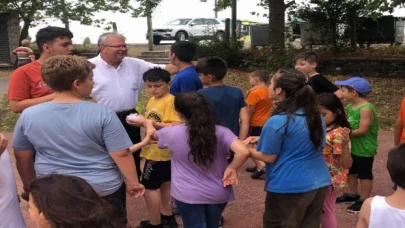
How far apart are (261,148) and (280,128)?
21 centimetres

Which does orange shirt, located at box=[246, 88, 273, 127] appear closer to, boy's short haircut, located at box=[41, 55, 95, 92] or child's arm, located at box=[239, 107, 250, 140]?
child's arm, located at box=[239, 107, 250, 140]

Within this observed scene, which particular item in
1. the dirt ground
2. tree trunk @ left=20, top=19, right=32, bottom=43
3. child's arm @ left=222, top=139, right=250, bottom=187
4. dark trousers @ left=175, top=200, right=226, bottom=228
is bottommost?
the dirt ground

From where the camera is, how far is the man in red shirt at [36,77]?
3530 millimetres

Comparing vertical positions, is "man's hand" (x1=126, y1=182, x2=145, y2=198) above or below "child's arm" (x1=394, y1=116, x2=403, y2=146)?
below

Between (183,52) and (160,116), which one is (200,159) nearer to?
(160,116)

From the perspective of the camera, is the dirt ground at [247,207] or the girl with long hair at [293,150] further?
the dirt ground at [247,207]

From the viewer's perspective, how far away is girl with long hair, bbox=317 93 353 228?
3574mm

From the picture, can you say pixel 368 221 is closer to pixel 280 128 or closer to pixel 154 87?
pixel 280 128

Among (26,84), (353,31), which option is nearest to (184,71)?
(26,84)

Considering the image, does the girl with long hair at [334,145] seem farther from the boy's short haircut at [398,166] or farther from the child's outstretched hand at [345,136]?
the boy's short haircut at [398,166]

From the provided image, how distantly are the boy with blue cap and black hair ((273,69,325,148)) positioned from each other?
4.57 ft

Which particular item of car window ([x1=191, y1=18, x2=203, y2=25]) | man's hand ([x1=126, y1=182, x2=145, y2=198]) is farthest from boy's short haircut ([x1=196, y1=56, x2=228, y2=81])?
car window ([x1=191, y1=18, x2=203, y2=25])

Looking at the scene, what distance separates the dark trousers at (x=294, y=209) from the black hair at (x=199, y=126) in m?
0.59

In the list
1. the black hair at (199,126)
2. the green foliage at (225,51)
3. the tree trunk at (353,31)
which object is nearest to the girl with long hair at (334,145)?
the black hair at (199,126)
